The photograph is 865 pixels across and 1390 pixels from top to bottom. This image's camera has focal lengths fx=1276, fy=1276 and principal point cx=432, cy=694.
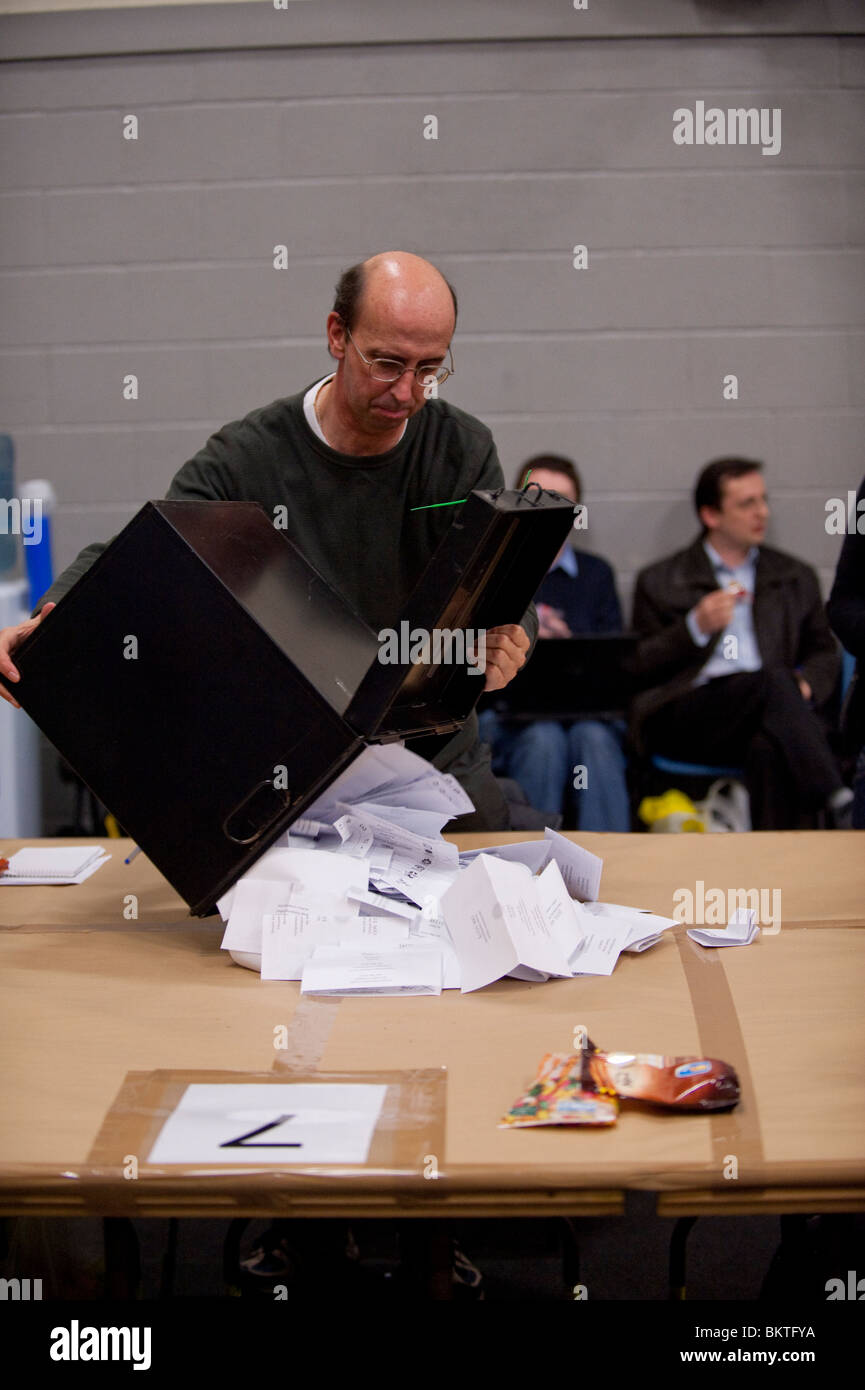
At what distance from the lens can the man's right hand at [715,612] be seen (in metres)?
3.11

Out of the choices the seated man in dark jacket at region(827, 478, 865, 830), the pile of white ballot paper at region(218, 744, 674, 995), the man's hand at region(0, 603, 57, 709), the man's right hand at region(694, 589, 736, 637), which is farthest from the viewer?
the man's right hand at region(694, 589, 736, 637)

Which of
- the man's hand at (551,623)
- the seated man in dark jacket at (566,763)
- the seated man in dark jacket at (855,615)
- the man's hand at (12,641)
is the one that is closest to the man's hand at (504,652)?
the man's hand at (12,641)

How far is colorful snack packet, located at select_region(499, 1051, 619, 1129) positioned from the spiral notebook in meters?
0.80

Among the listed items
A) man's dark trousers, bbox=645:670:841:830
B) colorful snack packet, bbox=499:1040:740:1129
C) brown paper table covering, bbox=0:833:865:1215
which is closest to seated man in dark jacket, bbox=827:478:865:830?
brown paper table covering, bbox=0:833:865:1215

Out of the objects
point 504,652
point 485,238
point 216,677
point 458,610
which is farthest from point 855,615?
point 485,238

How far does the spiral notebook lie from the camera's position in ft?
5.23

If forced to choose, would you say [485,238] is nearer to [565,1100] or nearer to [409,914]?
[409,914]

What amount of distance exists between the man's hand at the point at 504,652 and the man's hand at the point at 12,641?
491mm

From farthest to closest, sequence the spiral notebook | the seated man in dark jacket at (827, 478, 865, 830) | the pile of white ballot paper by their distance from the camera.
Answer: the seated man in dark jacket at (827, 478, 865, 830)
the spiral notebook
the pile of white ballot paper

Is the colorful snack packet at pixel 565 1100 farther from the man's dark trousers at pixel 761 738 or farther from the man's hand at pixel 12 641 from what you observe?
the man's dark trousers at pixel 761 738

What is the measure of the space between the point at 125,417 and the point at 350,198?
855 mm

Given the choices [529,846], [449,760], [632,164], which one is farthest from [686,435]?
[529,846]

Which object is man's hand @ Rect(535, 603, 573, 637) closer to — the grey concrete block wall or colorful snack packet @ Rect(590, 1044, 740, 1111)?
the grey concrete block wall
